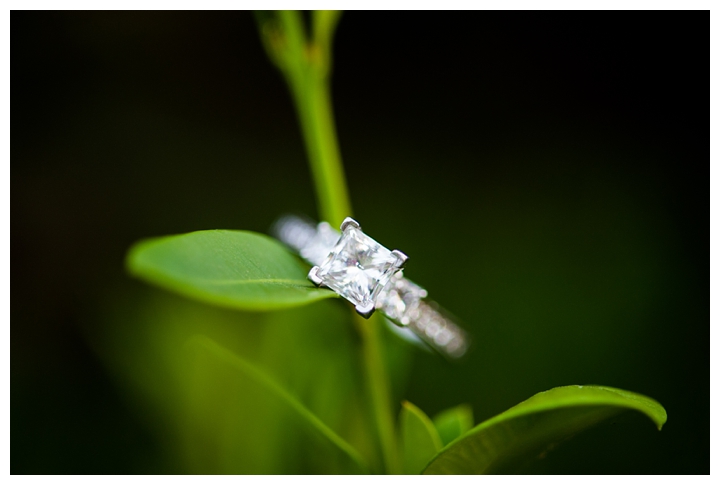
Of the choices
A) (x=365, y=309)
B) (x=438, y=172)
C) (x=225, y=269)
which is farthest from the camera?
(x=438, y=172)

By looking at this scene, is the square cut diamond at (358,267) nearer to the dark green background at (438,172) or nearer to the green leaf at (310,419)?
the green leaf at (310,419)

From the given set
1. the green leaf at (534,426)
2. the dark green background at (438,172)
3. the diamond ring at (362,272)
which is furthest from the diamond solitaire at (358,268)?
the dark green background at (438,172)

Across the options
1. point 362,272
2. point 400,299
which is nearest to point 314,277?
point 362,272

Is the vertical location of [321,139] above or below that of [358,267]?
above

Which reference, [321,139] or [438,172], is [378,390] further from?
[438,172]

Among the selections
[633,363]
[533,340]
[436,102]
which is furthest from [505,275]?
[436,102]

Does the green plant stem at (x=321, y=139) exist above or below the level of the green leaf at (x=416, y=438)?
above

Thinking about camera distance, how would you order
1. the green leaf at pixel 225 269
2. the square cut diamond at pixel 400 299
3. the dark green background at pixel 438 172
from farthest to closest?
the dark green background at pixel 438 172
the square cut diamond at pixel 400 299
the green leaf at pixel 225 269

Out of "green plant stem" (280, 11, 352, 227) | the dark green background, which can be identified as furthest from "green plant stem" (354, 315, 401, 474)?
the dark green background

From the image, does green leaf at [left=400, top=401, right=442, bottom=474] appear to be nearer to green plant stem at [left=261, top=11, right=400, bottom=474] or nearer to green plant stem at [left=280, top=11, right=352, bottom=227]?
green plant stem at [left=261, top=11, right=400, bottom=474]
